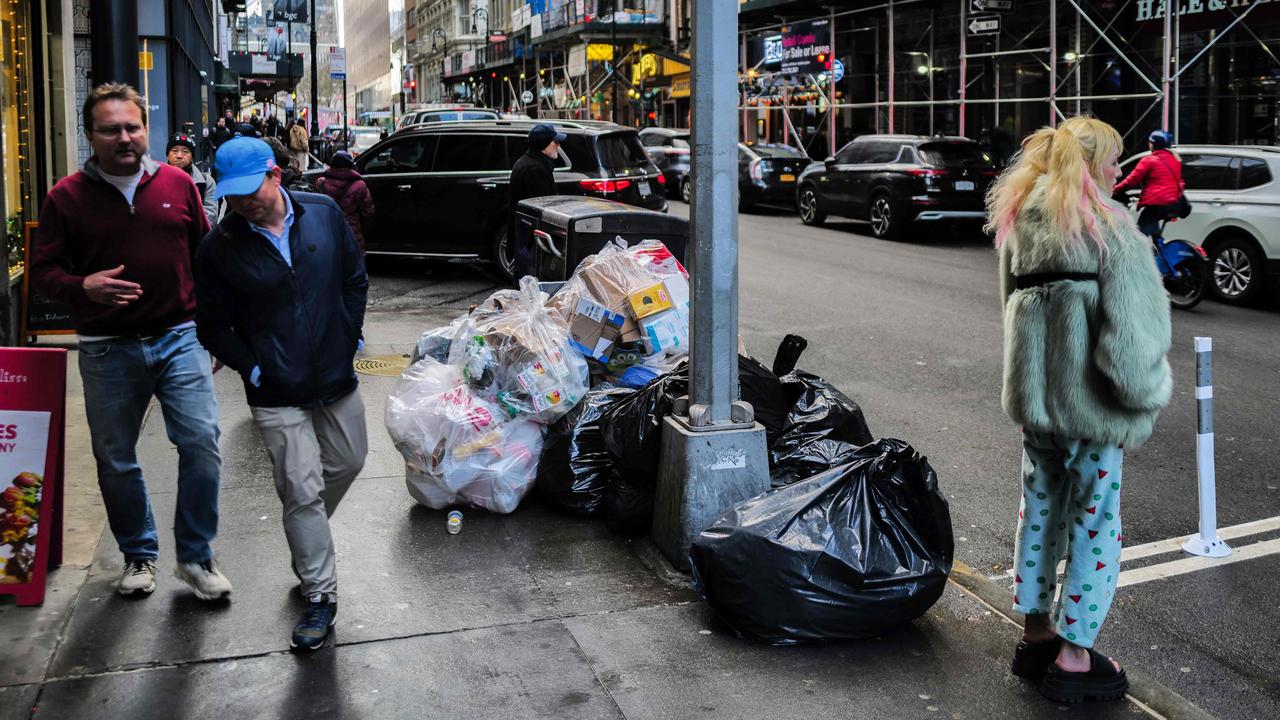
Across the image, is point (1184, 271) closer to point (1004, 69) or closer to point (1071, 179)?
point (1071, 179)

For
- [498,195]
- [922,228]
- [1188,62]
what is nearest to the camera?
[498,195]

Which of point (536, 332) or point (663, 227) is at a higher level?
point (663, 227)

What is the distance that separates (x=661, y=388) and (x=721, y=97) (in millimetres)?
1326

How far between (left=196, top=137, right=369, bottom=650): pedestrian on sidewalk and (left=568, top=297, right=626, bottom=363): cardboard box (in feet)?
6.12

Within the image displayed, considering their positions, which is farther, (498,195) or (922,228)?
(922,228)

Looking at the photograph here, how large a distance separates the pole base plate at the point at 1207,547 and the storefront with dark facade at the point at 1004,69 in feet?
50.4

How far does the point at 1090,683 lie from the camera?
12.7ft

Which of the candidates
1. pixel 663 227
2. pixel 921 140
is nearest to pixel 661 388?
pixel 663 227

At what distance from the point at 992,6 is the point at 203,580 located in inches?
925

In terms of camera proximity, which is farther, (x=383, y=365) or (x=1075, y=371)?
(x=383, y=365)

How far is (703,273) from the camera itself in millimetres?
4934

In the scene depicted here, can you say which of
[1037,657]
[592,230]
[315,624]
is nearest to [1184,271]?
[592,230]

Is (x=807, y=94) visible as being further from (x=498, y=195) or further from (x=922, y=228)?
(x=498, y=195)

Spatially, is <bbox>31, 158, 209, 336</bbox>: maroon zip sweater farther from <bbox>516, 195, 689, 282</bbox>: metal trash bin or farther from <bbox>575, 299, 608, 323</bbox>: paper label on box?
<bbox>516, 195, 689, 282</bbox>: metal trash bin
